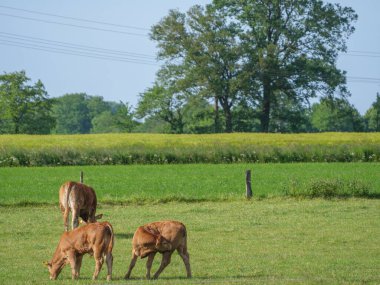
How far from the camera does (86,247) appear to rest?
16078 millimetres

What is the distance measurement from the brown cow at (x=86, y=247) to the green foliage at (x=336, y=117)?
75347 mm

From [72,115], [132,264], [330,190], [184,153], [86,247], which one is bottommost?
[132,264]

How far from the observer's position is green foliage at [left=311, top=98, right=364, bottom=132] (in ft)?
295

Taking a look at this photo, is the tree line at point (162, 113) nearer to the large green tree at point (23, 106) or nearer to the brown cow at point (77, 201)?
the large green tree at point (23, 106)

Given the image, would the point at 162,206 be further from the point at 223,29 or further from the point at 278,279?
the point at 223,29

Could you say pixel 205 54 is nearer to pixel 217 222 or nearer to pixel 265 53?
pixel 265 53

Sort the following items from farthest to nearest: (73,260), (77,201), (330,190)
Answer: (330,190) → (77,201) → (73,260)

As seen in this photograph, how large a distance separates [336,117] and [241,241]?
3007 inches

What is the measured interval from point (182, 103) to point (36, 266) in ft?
253

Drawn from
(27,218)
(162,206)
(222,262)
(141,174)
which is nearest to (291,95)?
(141,174)

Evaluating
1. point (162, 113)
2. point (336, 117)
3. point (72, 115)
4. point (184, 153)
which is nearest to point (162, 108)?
point (162, 113)

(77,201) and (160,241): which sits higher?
(77,201)

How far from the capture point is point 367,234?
23.8m

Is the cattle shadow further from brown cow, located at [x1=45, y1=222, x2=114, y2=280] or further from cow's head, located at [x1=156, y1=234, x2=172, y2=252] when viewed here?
cow's head, located at [x1=156, y1=234, x2=172, y2=252]
